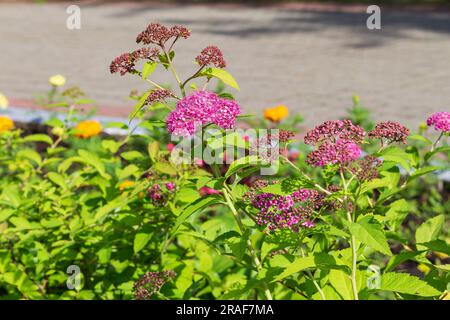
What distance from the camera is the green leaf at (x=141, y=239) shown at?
309 cm

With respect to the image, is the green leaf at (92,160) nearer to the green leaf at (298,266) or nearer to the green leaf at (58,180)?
the green leaf at (58,180)

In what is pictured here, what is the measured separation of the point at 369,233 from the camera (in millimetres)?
2145

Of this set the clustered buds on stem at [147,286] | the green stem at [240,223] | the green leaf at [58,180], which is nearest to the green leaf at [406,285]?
the green stem at [240,223]

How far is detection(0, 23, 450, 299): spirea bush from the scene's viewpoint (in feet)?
7.40

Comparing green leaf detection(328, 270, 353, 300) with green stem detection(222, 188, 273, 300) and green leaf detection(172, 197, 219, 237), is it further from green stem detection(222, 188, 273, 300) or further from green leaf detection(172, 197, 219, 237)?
green leaf detection(172, 197, 219, 237)

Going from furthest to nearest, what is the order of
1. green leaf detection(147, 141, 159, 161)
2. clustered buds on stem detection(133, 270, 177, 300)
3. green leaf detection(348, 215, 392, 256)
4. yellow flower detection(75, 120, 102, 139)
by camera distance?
1. yellow flower detection(75, 120, 102, 139)
2. green leaf detection(147, 141, 159, 161)
3. clustered buds on stem detection(133, 270, 177, 300)
4. green leaf detection(348, 215, 392, 256)

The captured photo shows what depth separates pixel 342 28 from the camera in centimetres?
1456

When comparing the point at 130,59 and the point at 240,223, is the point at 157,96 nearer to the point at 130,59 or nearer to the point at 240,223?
the point at 130,59

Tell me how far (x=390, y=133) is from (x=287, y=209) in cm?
35

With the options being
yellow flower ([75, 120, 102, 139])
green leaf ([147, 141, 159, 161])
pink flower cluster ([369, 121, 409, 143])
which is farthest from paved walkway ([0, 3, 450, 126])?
pink flower cluster ([369, 121, 409, 143])

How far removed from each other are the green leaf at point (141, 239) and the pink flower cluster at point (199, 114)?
3.19ft

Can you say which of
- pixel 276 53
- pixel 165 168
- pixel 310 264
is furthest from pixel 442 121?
pixel 276 53

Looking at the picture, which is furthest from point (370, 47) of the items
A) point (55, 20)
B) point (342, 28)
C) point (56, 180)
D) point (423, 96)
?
point (56, 180)
